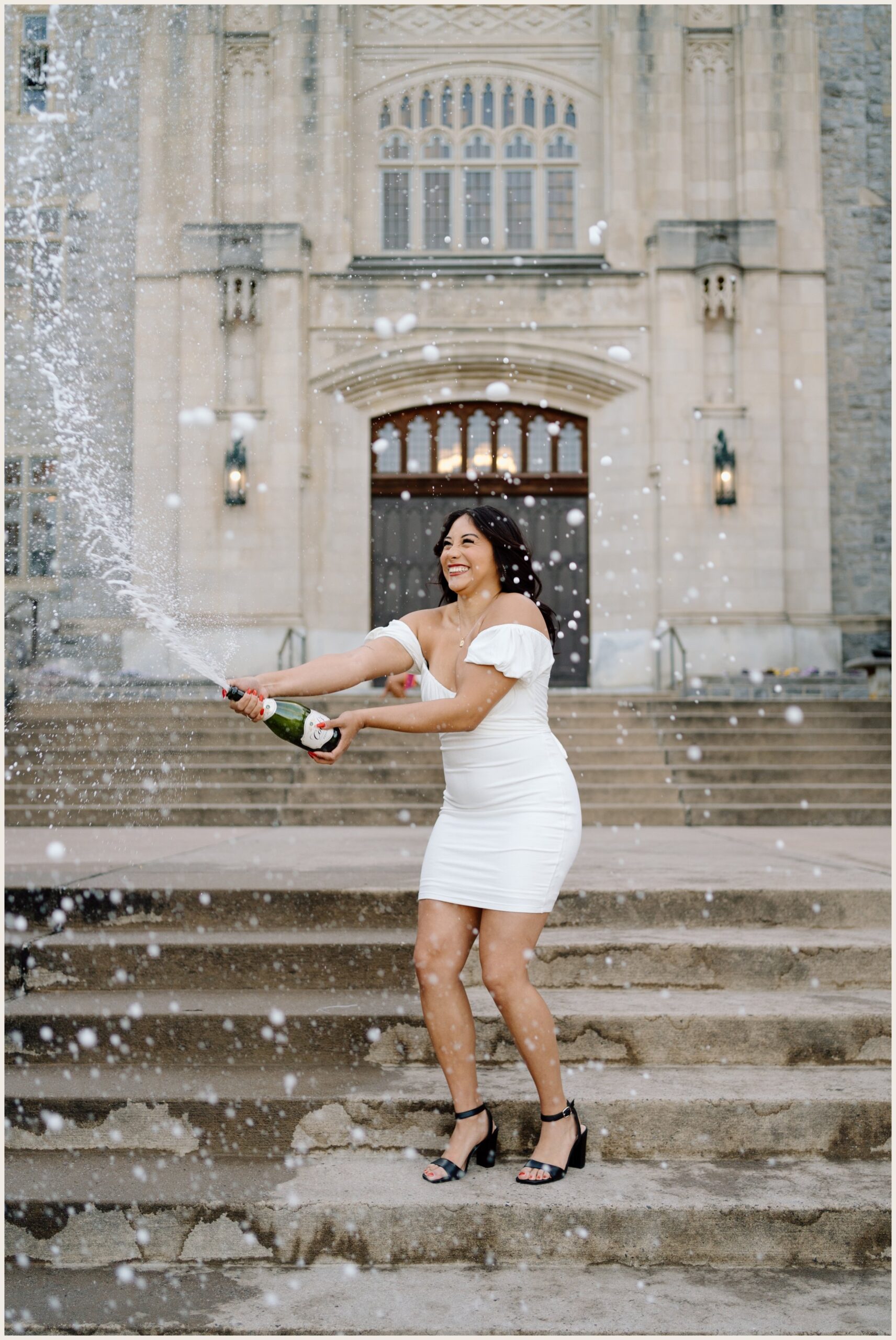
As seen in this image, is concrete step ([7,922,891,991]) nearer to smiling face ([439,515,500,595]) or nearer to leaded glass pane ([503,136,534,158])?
smiling face ([439,515,500,595])

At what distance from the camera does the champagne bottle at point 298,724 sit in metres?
3.15

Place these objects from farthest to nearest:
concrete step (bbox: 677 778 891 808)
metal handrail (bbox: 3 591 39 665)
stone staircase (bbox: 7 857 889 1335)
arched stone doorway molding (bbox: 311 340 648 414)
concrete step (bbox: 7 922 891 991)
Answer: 1. metal handrail (bbox: 3 591 39 665)
2. arched stone doorway molding (bbox: 311 340 648 414)
3. concrete step (bbox: 677 778 891 808)
4. concrete step (bbox: 7 922 891 991)
5. stone staircase (bbox: 7 857 889 1335)

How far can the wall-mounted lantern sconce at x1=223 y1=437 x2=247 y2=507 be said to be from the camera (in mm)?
15758

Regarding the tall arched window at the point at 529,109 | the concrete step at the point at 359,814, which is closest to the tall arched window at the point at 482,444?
the tall arched window at the point at 529,109

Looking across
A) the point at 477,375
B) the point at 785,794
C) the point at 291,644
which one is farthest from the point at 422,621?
the point at 477,375

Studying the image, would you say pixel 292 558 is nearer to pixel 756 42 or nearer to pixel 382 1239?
pixel 756 42

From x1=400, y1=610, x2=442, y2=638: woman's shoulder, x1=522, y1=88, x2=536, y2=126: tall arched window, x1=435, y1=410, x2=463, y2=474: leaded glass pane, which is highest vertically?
x1=522, y1=88, x2=536, y2=126: tall arched window

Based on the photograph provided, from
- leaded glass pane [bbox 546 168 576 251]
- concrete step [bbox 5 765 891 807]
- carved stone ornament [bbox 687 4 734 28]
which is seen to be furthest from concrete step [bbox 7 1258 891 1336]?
carved stone ornament [bbox 687 4 734 28]

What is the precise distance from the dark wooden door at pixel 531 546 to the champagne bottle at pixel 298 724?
13.7 meters

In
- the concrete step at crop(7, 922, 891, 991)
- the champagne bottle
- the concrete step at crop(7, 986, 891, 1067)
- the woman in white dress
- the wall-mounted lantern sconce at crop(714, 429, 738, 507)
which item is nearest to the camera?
the champagne bottle

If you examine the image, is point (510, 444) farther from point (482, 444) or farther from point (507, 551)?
point (507, 551)

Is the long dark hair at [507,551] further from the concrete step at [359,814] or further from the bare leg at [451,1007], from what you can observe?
the concrete step at [359,814]

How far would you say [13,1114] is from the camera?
147 inches

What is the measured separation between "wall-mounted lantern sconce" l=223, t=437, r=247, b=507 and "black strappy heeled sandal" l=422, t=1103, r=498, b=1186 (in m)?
13.2
